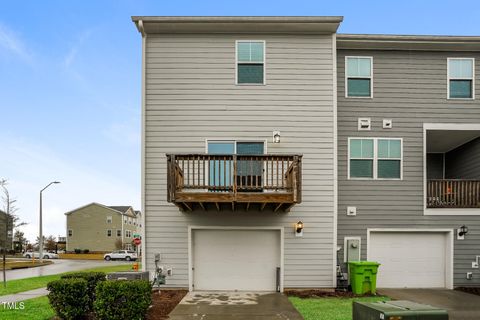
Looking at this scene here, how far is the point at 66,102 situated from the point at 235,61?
11039 millimetres

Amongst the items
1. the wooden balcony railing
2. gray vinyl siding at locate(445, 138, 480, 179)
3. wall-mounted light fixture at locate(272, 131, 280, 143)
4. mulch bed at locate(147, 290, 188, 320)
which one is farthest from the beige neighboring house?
the wooden balcony railing

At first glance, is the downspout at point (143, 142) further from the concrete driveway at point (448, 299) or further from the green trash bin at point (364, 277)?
the concrete driveway at point (448, 299)

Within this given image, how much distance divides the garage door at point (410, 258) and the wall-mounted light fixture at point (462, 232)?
364mm

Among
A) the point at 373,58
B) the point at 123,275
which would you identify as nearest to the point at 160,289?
the point at 123,275

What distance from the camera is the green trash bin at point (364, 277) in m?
9.23

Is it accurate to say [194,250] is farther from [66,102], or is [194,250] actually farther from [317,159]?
[66,102]

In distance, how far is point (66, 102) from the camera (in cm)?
1711

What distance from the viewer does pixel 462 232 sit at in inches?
398

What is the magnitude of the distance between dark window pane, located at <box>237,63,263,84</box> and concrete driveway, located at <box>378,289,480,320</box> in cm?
678

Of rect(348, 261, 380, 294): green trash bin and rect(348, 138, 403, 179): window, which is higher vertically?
rect(348, 138, 403, 179): window

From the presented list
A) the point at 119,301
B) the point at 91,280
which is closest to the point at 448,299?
the point at 119,301

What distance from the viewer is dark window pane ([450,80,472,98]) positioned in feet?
34.3

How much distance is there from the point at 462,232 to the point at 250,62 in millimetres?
7827

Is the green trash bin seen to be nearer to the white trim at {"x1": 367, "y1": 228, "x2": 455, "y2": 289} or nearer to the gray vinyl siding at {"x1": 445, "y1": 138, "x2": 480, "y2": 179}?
the white trim at {"x1": 367, "y1": 228, "x2": 455, "y2": 289}
